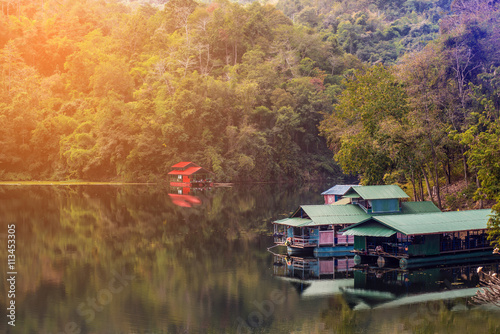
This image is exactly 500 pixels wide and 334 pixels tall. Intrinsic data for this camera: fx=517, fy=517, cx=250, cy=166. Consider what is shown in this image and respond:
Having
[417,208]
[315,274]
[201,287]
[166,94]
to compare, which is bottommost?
[201,287]

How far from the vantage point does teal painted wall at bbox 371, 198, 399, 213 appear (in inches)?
1671

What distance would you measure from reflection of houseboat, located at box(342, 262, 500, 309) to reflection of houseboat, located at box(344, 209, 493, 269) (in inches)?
55.7

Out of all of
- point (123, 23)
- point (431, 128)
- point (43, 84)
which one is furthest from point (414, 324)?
point (123, 23)

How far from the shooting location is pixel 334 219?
40.2m

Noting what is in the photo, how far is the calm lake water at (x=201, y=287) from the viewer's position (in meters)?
25.7

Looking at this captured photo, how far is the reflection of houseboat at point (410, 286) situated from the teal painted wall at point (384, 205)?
25.4ft

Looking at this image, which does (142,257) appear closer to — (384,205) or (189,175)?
(384,205)

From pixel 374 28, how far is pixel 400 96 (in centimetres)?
11996

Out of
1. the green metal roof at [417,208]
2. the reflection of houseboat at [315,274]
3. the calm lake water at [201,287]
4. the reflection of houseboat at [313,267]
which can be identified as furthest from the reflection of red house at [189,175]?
the reflection of houseboat at [315,274]

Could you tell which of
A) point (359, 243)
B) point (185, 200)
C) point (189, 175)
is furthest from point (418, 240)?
point (189, 175)

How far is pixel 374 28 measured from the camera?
165 m

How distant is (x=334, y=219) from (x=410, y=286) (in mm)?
9735

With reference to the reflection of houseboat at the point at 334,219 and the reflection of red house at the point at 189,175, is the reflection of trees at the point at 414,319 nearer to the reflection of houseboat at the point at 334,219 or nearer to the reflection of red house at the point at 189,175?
the reflection of houseboat at the point at 334,219

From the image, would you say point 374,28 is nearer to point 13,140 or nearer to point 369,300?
point 13,140
